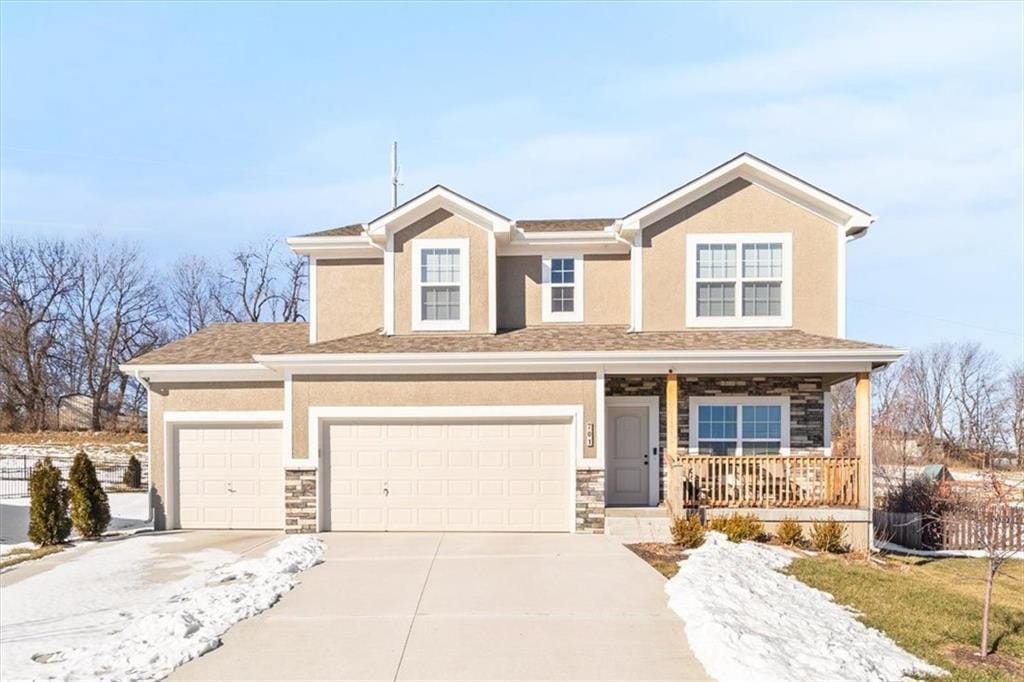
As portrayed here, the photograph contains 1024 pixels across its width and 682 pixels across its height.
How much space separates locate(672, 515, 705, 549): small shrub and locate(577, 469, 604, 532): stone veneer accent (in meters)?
1.55

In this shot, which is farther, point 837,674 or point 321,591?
point 321,591

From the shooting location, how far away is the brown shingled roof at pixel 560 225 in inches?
619

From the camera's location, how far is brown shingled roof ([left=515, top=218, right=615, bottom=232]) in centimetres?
1573

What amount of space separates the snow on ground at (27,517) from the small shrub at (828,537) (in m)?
13.2

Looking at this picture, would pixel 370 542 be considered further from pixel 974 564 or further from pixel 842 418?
pixel 842 418

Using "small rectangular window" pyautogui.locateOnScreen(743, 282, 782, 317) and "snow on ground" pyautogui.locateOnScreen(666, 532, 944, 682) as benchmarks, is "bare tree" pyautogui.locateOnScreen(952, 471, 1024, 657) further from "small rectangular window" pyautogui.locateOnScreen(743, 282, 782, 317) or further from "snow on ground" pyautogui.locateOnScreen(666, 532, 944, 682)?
"small rectangular window" pyautogui.locateOnScreen(743, 282, 782, 317)

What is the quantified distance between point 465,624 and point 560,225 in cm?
1041

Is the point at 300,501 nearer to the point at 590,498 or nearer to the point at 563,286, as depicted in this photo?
the point at 590,498

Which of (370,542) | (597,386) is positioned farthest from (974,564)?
(370,542)

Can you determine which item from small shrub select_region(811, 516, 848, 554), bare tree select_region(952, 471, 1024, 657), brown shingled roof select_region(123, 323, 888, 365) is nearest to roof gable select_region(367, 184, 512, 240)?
brown shingled roof select_region(123, 323, 888, 365)

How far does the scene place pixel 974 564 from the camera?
517 inches

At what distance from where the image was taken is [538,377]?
13.1 meters

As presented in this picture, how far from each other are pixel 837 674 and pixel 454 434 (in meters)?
8.36

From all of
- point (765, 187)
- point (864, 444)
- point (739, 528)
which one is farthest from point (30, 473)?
point (864, 444)
